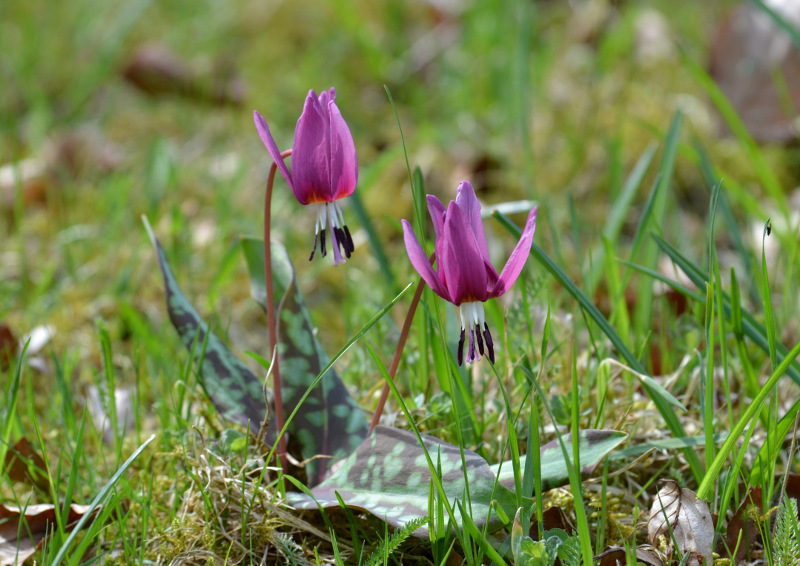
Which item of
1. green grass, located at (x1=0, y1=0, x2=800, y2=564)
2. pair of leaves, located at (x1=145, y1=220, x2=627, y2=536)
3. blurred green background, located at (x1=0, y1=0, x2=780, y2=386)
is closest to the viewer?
pair of leaves, located at (x1=145, y1=220, x2=627, y2=536)

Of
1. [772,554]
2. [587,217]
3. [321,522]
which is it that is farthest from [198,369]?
[587,217]

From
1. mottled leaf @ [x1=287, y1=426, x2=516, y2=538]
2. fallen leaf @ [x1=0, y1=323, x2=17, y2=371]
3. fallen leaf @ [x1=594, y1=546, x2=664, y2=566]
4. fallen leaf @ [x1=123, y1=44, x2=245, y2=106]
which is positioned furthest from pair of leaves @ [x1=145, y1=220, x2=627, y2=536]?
fallen leaf @ [x1=123, y1=44, x2=245, y2=106]

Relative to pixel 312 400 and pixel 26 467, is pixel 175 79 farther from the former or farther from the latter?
pixel 312 400

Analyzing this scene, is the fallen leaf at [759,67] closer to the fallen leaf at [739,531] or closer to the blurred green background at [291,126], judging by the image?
the blurred green background at [291,126]

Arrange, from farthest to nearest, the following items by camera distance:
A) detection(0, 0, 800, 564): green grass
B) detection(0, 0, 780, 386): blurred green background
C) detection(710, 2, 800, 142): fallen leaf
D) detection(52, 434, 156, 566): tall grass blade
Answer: detection(710, 2, 800, 142): fallen leaf → detection(0, 0, 780, 386): blurred green background → detection(0, 0, 800, 564): green grass → detection(52, 434, 156, 566): tall grass blade

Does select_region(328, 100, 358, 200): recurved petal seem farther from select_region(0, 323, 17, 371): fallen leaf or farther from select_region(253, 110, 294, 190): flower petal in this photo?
select_region(0, 323, 17, 371): fallen leaf

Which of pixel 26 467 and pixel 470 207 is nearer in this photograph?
pixel 470 207

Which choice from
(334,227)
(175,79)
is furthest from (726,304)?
(175,79)

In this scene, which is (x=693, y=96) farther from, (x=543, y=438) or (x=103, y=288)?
(x=103, y=288)
